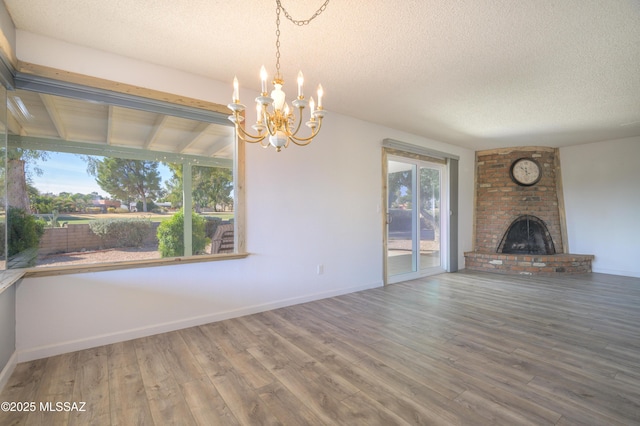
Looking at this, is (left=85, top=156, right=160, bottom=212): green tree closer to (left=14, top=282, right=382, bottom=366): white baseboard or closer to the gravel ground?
the gravel ground

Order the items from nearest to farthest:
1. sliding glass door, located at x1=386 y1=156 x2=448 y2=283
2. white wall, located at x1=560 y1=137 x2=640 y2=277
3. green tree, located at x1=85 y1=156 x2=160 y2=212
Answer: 1. green tree, located at x1=85 y1=156 x2=160 y2=212
2. sliding glass door, located at x1=386 y1=156 x2=448 y2=283
3. white wall, located at x1=560 y1=137 x2=640 y2=277

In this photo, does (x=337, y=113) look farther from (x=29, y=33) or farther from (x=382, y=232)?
(x=29, y=33)

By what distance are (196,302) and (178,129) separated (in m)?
1.80

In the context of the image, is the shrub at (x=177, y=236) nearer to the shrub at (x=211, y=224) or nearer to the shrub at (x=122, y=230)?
the shrub at (x=211, y=224)

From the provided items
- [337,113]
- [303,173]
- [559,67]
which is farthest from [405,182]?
[559,67]

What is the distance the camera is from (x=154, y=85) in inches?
106

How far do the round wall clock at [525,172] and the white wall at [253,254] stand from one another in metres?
2.51

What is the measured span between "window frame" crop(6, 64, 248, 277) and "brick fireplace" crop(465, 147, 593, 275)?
490 centimetres

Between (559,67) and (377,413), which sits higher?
(559,67)

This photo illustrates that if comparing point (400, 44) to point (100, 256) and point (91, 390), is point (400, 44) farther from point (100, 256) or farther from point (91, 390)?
point (91, 390)

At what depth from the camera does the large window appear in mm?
2291

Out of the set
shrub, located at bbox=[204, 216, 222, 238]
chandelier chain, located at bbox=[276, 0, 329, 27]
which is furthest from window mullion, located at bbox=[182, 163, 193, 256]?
chandelier chain, located at bbox=[276, 0, 329, 27]

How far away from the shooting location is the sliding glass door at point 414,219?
4.75 m

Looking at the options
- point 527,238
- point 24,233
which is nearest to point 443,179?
point 527,238
